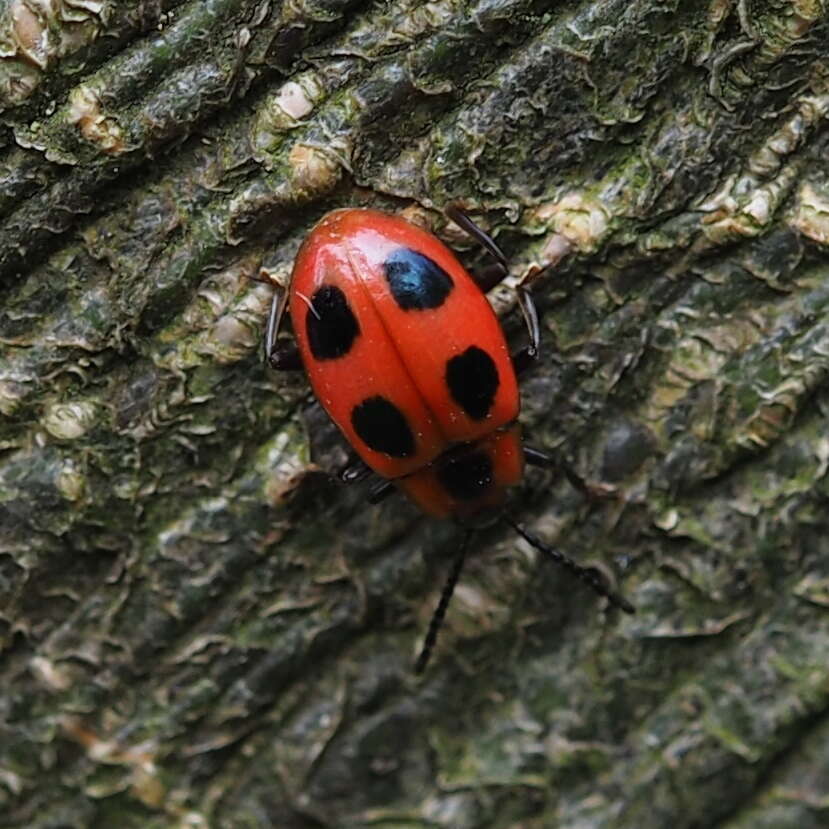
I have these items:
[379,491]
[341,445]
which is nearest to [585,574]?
[379,491]

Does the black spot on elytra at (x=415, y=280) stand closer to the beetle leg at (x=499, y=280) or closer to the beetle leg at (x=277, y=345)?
the beetle leg at (x=499, y=280)

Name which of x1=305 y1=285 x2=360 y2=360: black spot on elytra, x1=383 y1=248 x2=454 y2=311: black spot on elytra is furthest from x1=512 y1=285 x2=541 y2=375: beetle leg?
x1=305 y1=285 x2=360 y2=360: black spot on elytra

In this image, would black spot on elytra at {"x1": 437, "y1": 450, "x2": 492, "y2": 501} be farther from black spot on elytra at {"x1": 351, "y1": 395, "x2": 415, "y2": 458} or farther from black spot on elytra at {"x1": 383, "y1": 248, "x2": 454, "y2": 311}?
black spot on elytra at {"x1": 383, "y1": 248, "x2": 454, "y2": 311}

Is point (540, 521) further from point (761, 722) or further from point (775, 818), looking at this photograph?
point (775, 818)

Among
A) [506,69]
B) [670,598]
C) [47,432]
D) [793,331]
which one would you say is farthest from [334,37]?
[670,598]

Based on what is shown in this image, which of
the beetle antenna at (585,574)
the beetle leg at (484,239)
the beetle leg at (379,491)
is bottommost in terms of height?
the beetle antenna at (585,574)

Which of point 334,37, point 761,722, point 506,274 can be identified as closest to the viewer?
point 334,37

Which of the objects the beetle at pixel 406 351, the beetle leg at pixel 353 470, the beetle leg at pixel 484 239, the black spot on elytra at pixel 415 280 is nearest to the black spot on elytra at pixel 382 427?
the beetle at pixel 406 351
